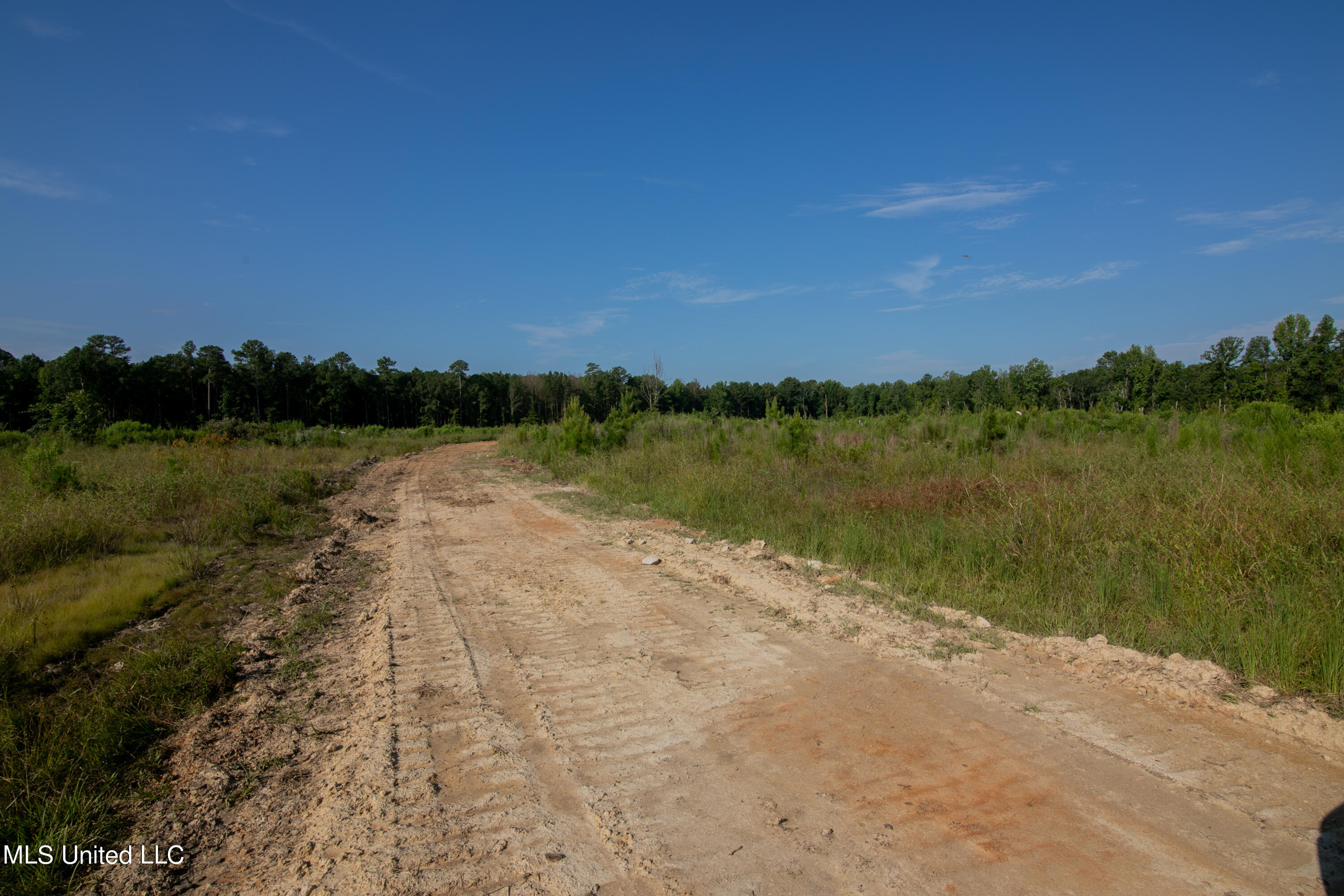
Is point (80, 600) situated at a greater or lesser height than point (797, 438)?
lesser

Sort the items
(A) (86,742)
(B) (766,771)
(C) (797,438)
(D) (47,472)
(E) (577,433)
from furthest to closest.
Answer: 1. (E) (577,433)
2. (C) (797,438)
3. (D) (47,472)
4. (A) (86,742)
5. (B) (766,771)

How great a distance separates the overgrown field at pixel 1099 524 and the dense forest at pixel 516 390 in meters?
4.18

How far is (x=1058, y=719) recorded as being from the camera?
12.3 ft

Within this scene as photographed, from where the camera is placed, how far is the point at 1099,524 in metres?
A: 6.65

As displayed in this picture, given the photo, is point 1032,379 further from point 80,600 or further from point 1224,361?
point 80,600

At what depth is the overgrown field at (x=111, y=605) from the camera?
3211 millimetres

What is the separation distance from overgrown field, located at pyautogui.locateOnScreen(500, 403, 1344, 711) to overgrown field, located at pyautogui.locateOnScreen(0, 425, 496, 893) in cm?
619

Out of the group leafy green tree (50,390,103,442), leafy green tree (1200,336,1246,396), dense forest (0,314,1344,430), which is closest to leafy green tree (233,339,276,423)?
dense forest (0,314,1344,430)

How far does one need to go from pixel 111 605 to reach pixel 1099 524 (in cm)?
1050

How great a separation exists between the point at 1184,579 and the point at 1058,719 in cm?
290

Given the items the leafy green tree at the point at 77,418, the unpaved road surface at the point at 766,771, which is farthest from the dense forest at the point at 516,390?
the unpaved road surface at the point at 766,771

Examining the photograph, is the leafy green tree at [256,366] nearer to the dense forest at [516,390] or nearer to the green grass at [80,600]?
the dense forest at [516,390]

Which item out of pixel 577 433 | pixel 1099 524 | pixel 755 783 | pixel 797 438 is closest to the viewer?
pixel 755 783

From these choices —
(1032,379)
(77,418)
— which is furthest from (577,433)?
(1032,379)
